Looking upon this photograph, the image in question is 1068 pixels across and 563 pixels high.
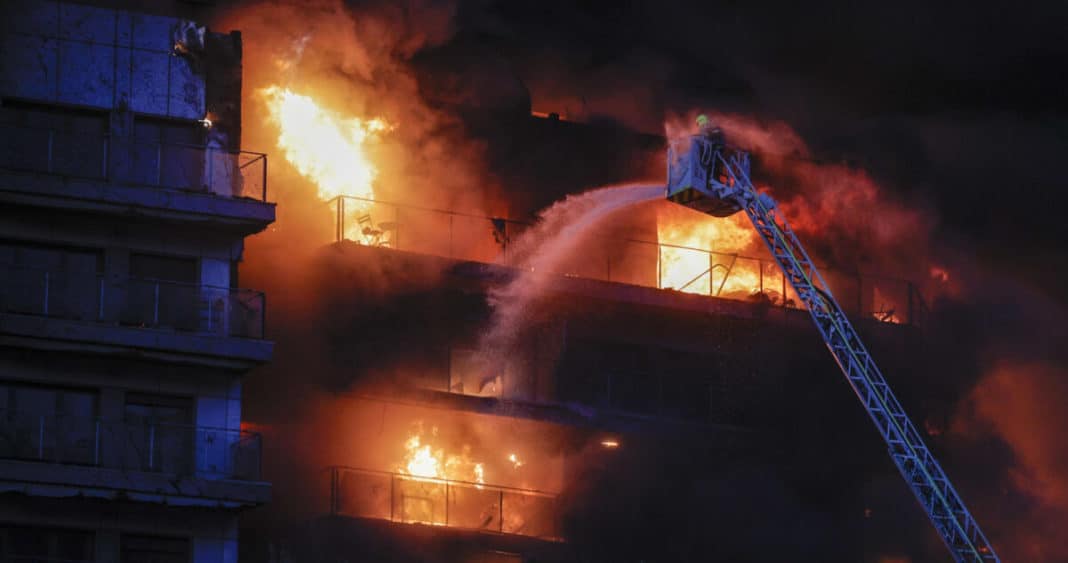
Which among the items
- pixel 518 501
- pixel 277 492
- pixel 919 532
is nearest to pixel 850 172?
pixel 919 532

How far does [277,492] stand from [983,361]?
23923 mm

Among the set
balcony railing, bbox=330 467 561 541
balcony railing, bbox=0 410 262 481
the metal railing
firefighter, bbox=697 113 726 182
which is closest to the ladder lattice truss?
firefighter, bbox=697 113 726 182

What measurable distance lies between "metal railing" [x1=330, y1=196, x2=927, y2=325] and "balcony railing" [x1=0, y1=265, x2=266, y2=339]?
601 cm

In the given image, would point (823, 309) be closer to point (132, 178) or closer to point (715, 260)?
point (715, 260)

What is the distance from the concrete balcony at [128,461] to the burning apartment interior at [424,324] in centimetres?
7

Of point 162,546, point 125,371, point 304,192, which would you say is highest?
point 304,192

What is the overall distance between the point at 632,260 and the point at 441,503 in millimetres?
10058

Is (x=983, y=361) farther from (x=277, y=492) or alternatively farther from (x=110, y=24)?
(x=110, y=24)

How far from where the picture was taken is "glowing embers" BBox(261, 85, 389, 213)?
60.0m

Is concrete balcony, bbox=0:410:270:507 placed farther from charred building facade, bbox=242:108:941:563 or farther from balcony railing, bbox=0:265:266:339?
charred building facade, bbox=242:108:941:563

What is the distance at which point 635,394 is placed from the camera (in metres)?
63.4

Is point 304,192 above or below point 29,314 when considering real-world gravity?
above

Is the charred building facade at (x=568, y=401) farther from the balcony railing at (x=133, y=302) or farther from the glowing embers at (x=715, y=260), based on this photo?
the balcony railing at (x=133, y=302)

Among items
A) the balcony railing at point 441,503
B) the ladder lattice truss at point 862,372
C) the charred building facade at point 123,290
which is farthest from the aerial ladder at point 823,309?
the charred building facade at point 123,290
